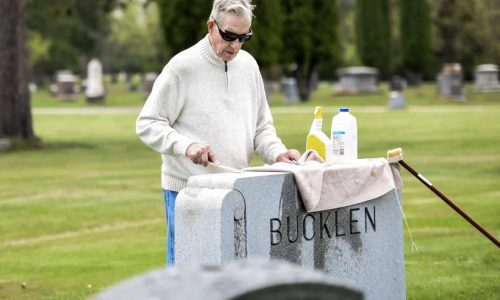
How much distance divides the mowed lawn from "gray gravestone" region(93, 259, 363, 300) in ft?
19.4

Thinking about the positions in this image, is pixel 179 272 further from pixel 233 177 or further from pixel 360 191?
pixel 360 191

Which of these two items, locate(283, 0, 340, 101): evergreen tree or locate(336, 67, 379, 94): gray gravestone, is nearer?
locate(283, 0, 340, 101): evergreen tree

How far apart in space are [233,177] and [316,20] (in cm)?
4422

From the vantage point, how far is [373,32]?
61688 mm

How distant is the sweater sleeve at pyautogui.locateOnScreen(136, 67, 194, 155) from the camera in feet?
19.9

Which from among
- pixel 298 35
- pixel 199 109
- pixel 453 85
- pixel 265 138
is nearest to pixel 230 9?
pixel 199 109

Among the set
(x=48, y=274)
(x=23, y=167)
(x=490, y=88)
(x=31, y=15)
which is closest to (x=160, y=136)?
(x=48, y=274)

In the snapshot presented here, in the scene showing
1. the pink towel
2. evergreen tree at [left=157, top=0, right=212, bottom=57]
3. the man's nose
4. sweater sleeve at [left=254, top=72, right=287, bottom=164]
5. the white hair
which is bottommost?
evergreen tree at [left=157, top=0, right=212, bottom=57]

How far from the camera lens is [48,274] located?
413 inches

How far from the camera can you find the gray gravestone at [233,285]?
2922mm

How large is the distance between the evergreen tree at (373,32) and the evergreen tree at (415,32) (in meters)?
0.88

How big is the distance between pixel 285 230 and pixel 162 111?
822 mm

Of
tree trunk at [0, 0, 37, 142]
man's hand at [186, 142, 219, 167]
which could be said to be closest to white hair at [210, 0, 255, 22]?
man's hand at [186, 142, 219, 167]

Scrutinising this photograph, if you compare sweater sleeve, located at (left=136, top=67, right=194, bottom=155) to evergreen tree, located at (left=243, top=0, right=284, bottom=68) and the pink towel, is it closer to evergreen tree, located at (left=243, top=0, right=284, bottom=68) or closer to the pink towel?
the pink towel
